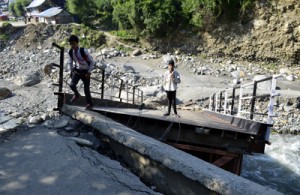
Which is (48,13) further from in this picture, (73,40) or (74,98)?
(73,40)

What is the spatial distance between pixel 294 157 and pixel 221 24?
1732 cm

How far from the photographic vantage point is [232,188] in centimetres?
284

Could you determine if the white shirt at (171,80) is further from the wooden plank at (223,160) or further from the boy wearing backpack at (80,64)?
the wooden plank at (223,160)

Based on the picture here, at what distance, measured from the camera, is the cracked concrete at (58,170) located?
325 cm

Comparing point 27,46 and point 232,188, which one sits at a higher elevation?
point 27,46

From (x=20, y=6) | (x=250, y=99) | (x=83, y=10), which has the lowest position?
(x=250, y=99)

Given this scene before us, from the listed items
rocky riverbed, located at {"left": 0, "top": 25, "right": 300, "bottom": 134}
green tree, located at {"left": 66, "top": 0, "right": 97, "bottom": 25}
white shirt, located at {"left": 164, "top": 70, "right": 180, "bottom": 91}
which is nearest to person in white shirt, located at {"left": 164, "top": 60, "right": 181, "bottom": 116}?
white shirt, located at {"left": 164, "top": 70, "right": 180, "bottom": 91}

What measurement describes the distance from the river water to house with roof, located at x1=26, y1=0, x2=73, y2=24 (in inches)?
1386

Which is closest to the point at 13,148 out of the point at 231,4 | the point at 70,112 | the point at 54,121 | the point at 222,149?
the point at 54,121

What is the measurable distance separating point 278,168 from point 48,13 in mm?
38867

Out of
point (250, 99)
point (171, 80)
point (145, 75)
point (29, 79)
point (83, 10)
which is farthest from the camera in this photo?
point (83, 10)

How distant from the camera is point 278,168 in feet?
34.7

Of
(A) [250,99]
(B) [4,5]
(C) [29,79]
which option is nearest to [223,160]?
(A) [250,99]

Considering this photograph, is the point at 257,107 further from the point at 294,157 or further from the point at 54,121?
the point at 54,121
